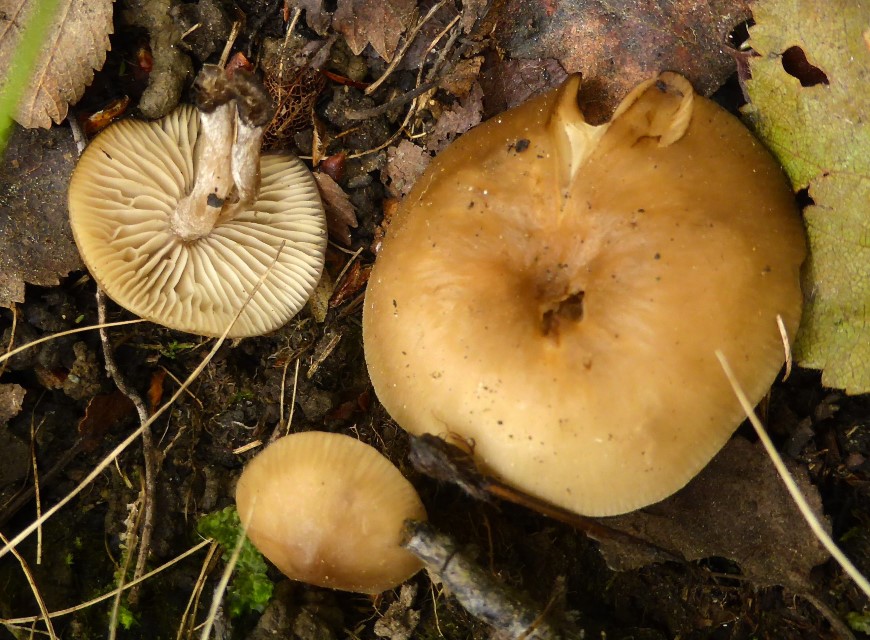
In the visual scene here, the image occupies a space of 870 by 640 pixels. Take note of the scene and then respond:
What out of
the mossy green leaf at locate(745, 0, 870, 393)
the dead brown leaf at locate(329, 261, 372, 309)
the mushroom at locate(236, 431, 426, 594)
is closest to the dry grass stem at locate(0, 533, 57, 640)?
the mushroom at locate(236, 431, 426, 594)

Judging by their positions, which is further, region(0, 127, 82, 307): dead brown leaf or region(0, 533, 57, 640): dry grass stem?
region(0, 127, 82, 307): dead brown leaf

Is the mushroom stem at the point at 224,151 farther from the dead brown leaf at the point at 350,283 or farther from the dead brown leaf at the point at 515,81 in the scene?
the dead brown leaf at the point at 515,81

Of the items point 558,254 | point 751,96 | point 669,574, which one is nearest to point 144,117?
point 558,254

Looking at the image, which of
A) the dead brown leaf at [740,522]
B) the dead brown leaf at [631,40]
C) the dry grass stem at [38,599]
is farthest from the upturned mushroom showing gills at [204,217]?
the dead brown leaf at [740,522]

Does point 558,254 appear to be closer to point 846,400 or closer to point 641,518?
point 641,518

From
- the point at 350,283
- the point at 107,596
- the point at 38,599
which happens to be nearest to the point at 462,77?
the point at 350,283

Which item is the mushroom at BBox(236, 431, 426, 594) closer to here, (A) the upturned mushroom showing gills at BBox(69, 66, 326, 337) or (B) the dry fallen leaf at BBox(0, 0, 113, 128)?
(A) the upturned mushroom showing gills at BBox(69, 66, 326, 337)
